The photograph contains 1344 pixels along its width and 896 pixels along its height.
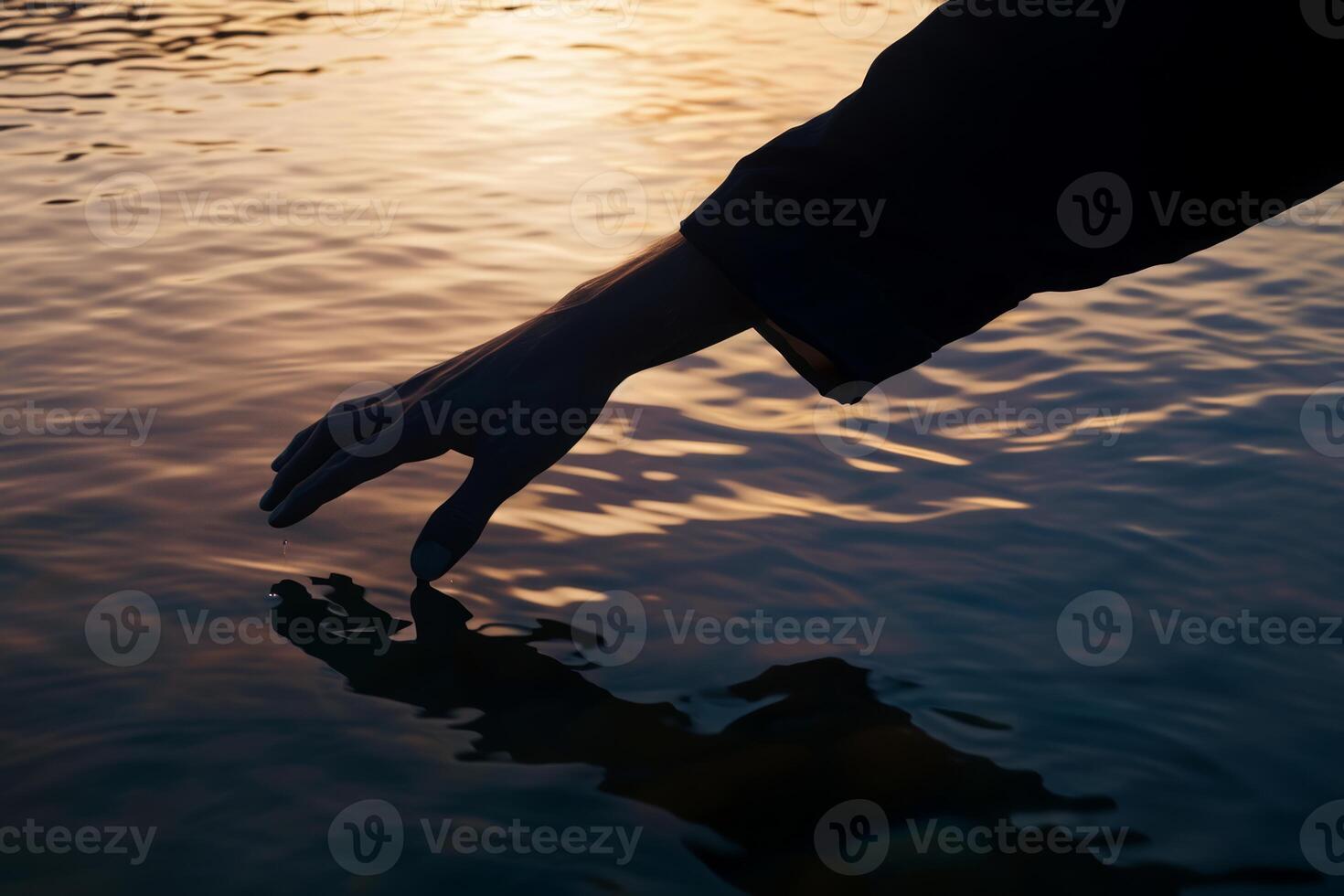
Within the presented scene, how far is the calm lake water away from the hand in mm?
212

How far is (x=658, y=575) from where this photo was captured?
2002 mm

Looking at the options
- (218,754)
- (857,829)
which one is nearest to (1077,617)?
(857,829)

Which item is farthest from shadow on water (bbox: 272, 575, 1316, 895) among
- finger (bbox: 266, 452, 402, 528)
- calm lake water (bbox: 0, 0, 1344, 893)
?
finger (bbox: 266, 452, 402, 528)

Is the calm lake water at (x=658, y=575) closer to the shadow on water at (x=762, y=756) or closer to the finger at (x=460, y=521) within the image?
the shadow on water at (x=762, y=756)

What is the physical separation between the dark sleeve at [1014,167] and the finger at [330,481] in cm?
62

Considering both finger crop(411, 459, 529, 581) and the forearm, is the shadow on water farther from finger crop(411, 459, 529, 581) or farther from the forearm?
the forearm

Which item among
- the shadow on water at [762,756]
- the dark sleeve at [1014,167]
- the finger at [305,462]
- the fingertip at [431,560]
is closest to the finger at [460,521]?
the fingertip at [431,560]

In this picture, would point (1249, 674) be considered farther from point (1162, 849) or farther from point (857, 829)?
point (857, 829)

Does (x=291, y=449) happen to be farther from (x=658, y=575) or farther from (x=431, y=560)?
(x=658, y=575)

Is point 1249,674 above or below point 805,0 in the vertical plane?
below

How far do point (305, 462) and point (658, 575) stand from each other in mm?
576

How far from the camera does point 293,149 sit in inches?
182

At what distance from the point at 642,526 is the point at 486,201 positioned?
2.29 metres

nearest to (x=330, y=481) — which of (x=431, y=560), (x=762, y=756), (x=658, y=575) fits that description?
(x=431, y=560)
